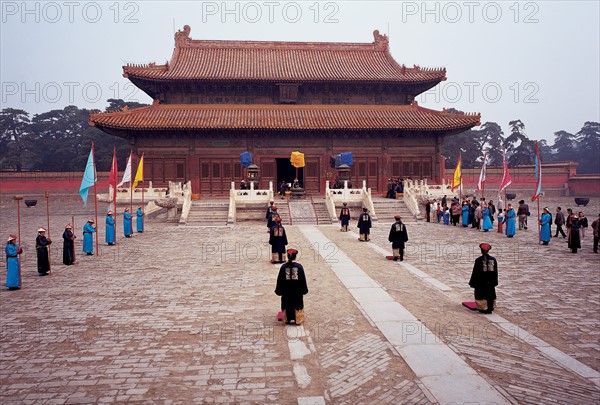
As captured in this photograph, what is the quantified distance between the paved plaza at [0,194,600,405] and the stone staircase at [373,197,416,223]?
10721 mm

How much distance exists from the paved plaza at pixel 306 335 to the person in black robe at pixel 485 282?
261 mm

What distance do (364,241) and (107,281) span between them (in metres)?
9.31

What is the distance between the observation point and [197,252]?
546 inches

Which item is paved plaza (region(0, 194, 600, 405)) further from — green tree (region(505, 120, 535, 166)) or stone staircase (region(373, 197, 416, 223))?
green tree (region(505, 120, 535, 166))

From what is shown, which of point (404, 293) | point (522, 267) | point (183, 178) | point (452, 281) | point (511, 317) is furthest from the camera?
point (183, 178)

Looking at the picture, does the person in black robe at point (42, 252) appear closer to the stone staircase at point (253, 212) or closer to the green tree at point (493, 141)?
the stone staircase at point (253, 212)

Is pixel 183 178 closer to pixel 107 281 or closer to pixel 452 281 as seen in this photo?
pixel 107 281

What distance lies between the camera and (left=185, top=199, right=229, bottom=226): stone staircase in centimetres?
2198

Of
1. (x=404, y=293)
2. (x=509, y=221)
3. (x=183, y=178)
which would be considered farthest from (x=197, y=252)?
(x=183, y=178)

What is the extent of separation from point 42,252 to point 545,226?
15642 mm

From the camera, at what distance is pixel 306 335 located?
645cm

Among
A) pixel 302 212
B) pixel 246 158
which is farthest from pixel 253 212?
pixel 246 158

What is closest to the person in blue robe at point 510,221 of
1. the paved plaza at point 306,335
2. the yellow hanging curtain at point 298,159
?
the paved plaza at point 306,335

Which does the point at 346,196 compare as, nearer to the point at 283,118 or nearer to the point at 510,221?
the point at 283,118
